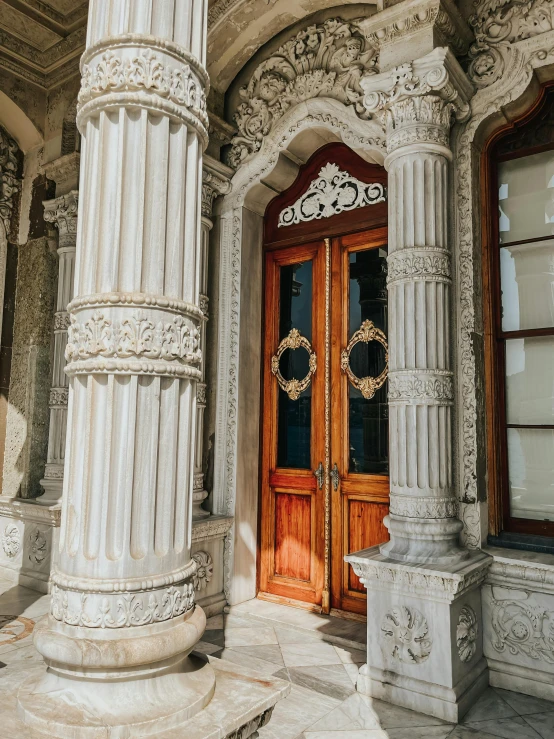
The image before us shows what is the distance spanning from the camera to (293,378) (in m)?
4.24

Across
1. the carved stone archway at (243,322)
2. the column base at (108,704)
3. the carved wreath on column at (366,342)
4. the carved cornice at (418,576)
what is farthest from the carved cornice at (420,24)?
the column base at (108,704)

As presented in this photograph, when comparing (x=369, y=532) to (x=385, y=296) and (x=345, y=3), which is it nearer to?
(x=385, y=296)

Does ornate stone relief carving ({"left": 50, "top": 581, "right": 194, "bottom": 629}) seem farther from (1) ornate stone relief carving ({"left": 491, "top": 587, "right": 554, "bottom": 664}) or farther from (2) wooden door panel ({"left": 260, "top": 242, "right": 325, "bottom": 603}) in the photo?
(2) wooden door panel ({"left": 260, "top": 242, "right": 325, "bottom": 603})

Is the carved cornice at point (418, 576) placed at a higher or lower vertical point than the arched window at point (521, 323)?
lower

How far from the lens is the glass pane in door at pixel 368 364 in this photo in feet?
12.4

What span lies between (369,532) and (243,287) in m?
1.90

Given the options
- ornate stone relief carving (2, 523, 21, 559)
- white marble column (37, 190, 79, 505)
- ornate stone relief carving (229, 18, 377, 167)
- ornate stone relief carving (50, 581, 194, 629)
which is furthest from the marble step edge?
ornate stone relief carving (229, 18, 377, 167)

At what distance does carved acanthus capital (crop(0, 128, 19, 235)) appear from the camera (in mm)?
5047

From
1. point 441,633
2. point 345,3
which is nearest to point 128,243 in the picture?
point 441,633

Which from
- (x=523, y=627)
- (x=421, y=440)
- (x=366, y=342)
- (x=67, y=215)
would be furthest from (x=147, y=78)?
(x=67, y=215)

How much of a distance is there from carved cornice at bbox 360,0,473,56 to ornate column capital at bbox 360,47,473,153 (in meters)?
0.20

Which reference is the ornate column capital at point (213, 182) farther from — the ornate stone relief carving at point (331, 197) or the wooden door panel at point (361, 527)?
the wooden door panel at point (361, 527)

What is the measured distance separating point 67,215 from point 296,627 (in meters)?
3.47

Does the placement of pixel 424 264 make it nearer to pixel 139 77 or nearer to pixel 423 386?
pixel 423 386
